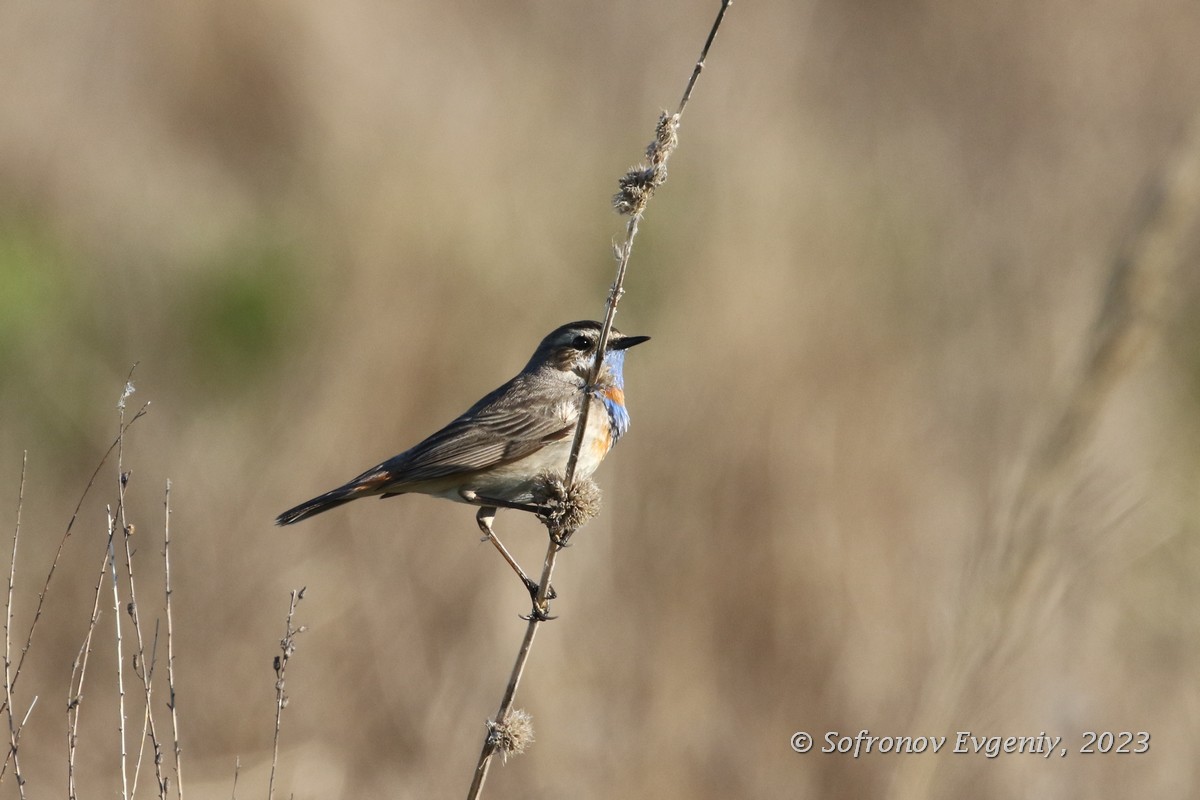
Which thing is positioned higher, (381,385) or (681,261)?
(681,261)

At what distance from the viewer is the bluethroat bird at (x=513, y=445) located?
4906 mm

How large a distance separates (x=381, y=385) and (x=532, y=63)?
15.3ft

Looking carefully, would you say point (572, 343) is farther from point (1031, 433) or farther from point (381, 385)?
point (1031, 433)

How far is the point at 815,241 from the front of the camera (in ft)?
28.8

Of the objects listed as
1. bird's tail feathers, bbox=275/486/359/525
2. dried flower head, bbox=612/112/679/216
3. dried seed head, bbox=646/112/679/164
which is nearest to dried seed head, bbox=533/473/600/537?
dried flower head, bbox=612/112/679/216

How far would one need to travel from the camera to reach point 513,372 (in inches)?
300

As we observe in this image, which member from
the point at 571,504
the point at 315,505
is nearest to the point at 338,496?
the point at 315,505

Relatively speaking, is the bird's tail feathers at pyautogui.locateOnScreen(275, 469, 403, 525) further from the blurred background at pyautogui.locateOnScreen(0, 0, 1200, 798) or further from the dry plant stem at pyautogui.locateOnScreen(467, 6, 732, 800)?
the blurred background at pyautogui.locateOnScreen(0, 0, 1200, 798)

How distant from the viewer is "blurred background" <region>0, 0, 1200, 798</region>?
6281 millimetres

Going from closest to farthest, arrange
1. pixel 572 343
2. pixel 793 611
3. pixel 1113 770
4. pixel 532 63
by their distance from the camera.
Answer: pixel 572 343
pixel 1113 770
pixel 793 611
pixel 532 63

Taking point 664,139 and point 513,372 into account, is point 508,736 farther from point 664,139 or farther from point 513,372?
point 513,372

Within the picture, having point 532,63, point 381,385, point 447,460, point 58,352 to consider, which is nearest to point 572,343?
point 447,460

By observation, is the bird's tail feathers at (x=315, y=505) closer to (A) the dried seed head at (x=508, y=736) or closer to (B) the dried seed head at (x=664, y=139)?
(A) the dried seed head at (x=508, y=736)

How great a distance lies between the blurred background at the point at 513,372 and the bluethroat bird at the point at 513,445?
1481 millimetres
